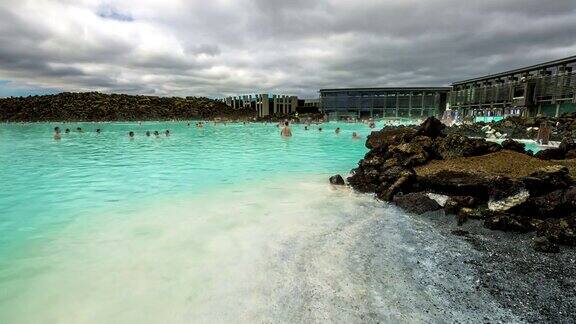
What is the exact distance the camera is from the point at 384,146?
525 inches

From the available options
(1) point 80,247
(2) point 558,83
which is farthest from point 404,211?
(2) point 558,83

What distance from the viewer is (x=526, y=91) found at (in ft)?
171

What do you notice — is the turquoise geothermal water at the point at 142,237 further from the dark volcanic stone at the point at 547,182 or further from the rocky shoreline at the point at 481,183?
the dark volcanic stone at the point at 547,182

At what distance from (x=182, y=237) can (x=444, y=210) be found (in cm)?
565

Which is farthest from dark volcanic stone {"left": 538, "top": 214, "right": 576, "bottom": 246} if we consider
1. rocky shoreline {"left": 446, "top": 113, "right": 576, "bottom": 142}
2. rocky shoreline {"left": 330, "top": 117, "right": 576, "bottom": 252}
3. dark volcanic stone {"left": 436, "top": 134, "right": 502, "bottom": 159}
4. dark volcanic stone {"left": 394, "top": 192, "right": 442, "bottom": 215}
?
rocky shoreline {"left": 446, "top": 113, "right": 576, "bottom": 142}

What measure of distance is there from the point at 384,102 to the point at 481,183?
104510 mm

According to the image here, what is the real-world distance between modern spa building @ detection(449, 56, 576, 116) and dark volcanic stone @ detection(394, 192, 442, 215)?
4878cm

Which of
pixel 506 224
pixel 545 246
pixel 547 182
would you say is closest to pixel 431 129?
pixel 547 182

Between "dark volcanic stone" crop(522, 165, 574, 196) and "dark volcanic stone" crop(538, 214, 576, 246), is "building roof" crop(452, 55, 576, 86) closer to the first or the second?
"dark volcanic stone" crop(522, 165, 574, 196)

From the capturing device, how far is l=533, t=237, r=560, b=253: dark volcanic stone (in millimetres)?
5449

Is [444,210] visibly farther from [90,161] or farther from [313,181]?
[90,161]

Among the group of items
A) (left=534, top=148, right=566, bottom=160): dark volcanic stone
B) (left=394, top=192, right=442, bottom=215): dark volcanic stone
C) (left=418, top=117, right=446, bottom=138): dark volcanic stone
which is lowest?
(left=394, top=192, right=442, bottom=215): dark volcanic stone

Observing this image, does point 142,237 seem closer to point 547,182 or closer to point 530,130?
point 547,182

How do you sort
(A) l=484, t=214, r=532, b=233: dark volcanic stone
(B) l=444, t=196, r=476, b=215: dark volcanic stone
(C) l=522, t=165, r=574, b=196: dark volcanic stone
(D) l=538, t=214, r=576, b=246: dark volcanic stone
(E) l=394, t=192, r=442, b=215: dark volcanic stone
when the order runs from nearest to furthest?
(D) l=538, t=214, r=576, b=246: dark volcanic stone < (A) l=484, t=214, r=532, b=233: dark volcanic stone < (C) l=522, t=165, r=574, b=196: dark volcanic stone < (B) l=444, t=196, r=476, b=215: dark volcanic stone < (E) l=394, t=192, r=442, b=215: dark volcanic stone
